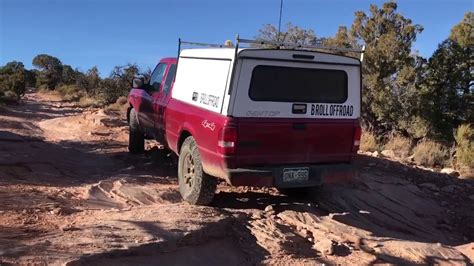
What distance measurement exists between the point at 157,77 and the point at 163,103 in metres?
0.98

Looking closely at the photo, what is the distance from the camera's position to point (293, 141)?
22.3ft

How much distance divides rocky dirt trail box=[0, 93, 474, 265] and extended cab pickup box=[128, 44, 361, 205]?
0.55 m

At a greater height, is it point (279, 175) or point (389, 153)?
point (279, 175)

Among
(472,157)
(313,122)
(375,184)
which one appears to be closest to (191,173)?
(313,122)

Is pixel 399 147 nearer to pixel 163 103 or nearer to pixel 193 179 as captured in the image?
pixel 163 103

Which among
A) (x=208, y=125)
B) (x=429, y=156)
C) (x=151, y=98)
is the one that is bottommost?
(x=429, y=156)

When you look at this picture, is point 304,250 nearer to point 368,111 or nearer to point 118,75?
point 368,111

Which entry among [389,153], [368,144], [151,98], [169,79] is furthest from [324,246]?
[368,144]

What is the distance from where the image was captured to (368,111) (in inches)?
829

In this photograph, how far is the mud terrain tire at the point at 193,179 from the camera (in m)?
7.04

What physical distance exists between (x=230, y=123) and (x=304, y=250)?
5.62ft

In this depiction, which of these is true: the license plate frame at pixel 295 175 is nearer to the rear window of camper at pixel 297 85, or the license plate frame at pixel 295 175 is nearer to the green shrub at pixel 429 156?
the rear window of camper at pixel 297 85

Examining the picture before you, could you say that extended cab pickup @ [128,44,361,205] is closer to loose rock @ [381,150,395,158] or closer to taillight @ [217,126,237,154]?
taillight @ [217,126,237,154]

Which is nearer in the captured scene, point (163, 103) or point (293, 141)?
point (293, 141)
